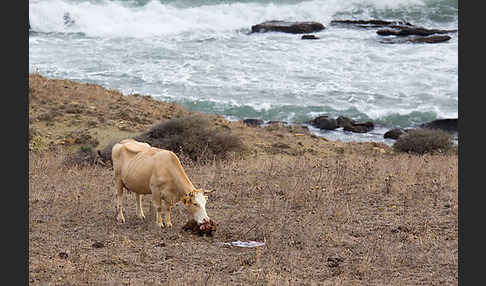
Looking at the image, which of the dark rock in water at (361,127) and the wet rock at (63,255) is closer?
the wet rock at (63,255)

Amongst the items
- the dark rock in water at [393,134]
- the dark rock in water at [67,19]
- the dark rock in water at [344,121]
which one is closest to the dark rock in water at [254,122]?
the dark rock in water at [344,121]

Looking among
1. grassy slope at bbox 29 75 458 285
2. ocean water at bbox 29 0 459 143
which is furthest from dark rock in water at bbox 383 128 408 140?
grassy slope at bbox 29 75 458 285

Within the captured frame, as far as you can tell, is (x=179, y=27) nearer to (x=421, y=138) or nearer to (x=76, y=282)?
(x=421, y=138)

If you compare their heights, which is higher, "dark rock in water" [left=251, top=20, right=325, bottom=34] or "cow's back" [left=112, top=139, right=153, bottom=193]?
"dark rock in water" [left=251, top=20, right=325, bottom=34]

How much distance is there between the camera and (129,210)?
1141 cm

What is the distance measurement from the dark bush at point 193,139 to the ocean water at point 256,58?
9.61 metres

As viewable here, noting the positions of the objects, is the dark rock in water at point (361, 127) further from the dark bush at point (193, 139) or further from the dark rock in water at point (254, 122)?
the dark bush at point (193, 139)

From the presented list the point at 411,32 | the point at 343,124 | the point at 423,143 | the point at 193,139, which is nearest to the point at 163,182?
the point at 193,139

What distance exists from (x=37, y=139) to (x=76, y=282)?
12.9 m

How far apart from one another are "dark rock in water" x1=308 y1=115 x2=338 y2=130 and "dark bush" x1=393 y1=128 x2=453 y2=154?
619 centimetres

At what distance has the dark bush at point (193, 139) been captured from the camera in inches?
707

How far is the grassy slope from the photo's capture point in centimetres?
826

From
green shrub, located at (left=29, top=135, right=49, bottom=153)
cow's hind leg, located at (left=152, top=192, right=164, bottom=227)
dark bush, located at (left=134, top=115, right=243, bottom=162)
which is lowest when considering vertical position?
green shrub, located at (left=29, top=135, right=49, bottom=153)

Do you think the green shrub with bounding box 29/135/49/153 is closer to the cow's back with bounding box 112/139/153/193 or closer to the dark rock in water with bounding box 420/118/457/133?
the cow's back with bounding box 112/139/153/193
